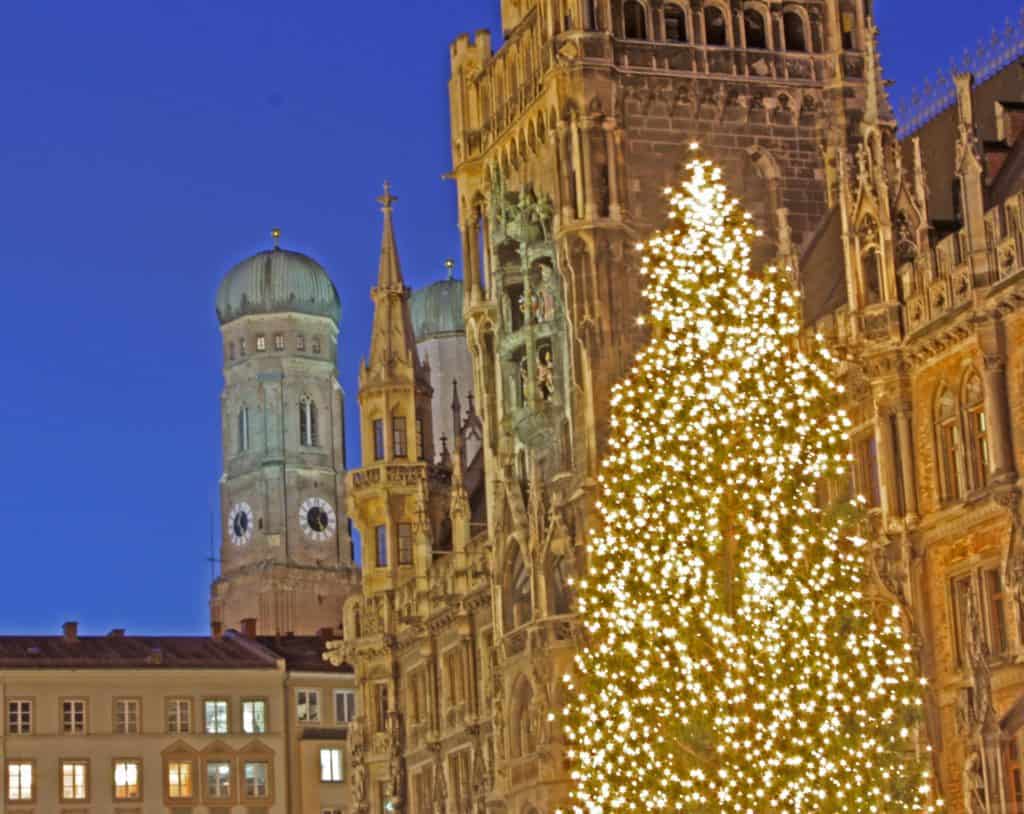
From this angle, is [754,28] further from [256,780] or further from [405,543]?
[256,780]

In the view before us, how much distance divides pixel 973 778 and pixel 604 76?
24.2 meters

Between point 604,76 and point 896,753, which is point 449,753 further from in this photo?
point 896,753

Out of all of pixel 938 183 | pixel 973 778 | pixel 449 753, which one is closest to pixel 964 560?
pixel 973 778

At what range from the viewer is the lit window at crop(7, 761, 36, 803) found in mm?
113188

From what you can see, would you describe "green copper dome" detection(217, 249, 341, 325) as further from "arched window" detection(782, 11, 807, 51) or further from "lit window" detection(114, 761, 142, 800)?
"arched window" detection(782, 11, 807, 51)

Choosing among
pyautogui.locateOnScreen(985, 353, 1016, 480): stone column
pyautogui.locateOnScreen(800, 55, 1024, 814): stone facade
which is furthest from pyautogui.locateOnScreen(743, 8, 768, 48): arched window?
pyautogui.locateOnScreen(985, 353, 1016, 480): stone column

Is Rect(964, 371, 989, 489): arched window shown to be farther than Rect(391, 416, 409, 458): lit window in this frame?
No

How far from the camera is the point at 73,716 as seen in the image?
11431cm

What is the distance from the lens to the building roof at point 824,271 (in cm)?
6250

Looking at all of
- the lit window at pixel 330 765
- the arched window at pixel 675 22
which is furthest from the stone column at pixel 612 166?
the lit window at pixel 330 765

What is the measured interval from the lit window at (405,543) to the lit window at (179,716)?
2699 centimetres

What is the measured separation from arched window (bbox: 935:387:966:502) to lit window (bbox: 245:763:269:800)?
223 feet

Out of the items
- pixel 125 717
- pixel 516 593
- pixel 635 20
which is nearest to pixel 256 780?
pixel 125 717

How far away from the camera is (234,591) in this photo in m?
170
